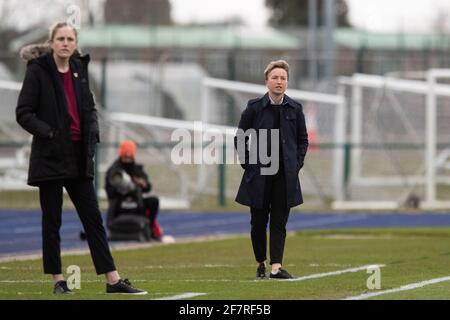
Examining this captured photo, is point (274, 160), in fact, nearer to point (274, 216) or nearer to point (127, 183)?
point (274, 216)

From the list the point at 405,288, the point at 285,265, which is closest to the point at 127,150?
the point at 285,265

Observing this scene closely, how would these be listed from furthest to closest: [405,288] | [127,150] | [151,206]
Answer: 1. [151,206]
2. [127,150]
3. [405,288]

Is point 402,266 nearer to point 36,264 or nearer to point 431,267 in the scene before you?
point 431,267

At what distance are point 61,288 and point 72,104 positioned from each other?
56.2 inches

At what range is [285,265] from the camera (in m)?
14.5

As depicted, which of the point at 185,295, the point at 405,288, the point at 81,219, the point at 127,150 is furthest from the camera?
the point at 127,150

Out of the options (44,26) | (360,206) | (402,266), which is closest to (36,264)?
(402,266)

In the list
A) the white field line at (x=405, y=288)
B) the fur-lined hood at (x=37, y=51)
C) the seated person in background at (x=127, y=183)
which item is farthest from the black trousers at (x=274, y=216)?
the seated person in background at (x=127, y=183)

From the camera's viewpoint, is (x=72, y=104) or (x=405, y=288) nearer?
(x=72, y=104)

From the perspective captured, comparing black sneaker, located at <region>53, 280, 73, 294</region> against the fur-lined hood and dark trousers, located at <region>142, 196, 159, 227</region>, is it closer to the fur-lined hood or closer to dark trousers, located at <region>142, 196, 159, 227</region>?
the fur-lined hood

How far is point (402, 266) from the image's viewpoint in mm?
13852

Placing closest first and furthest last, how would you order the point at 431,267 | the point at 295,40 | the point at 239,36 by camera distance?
the point at 431,267
the point at 239,36
the point at 295,40

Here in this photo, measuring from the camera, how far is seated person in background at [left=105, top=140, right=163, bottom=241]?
63.9 ft

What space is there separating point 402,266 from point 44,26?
3752 centimetres
